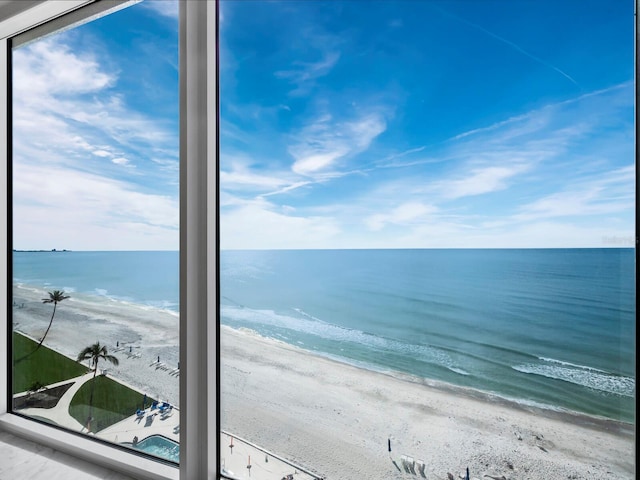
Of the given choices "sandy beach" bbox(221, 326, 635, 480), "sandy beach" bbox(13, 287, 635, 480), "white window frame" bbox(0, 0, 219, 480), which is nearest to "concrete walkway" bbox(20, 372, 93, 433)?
"sandy beach" bbox(13, 287, 635, 480)

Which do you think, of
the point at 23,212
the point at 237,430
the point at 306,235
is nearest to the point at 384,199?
the point at 306,235

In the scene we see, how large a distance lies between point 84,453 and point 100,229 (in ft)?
2.24

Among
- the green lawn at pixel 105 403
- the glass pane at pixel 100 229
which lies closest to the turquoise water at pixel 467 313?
the glass pane at pixel 100 229

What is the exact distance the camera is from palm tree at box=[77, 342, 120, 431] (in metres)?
1.15

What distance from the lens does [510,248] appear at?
0.75 metres

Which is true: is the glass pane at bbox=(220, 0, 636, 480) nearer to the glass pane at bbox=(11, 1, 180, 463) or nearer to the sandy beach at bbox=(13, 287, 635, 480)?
the sandy beach at bbox=(13, 287, 635, 480)

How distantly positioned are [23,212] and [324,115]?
1187mm

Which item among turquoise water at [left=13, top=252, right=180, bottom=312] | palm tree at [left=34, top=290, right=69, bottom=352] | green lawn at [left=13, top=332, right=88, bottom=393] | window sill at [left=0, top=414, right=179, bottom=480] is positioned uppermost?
turquoise water at [left=13, top=252, right=180, bottom=312]

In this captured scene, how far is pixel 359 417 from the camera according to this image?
Answer: 0.88 meters

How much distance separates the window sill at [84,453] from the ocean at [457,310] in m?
0.44

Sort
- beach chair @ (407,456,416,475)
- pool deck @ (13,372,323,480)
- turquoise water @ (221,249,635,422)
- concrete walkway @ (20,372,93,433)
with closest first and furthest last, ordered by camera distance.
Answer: turquoise water @ (221,249,635,422)
beach chair @ (407,456,416,475)
pool deck @ (13,372,323,480)
concrete walkway @ (20,372,93,433)

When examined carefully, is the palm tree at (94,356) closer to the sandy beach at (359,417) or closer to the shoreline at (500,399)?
the sandy beach at (359,417)

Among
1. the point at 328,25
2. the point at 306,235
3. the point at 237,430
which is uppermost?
the point at 328,25

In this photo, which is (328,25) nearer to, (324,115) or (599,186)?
(324,115)
